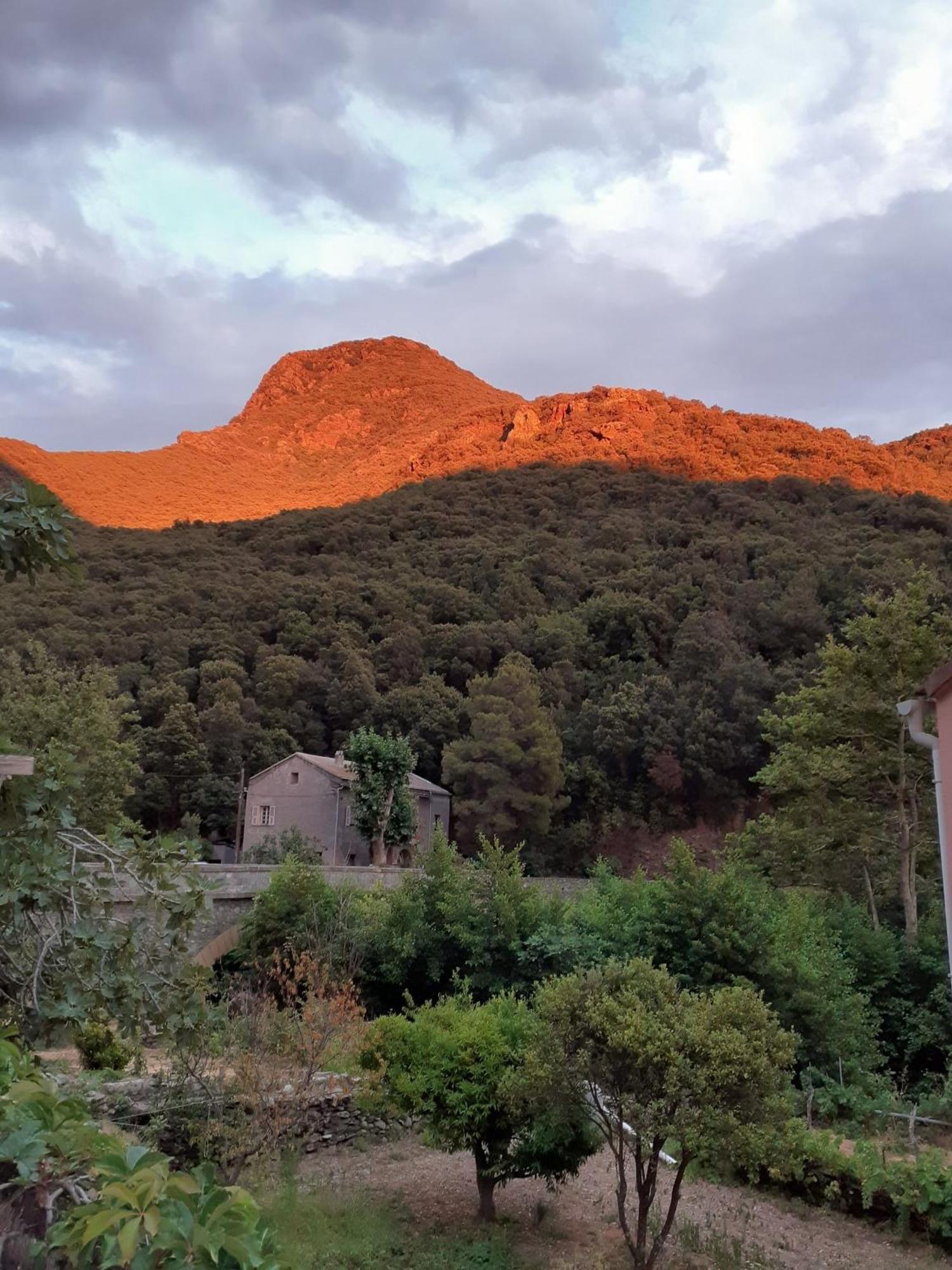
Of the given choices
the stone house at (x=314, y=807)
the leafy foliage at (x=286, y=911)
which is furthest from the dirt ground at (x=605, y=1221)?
the stone house at (x=314, y=807)

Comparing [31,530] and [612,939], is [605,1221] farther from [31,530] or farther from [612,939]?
[31,530]

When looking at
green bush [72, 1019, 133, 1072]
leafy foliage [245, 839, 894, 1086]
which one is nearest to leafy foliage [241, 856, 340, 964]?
leafy foliage [245, 839, 894, 1086]

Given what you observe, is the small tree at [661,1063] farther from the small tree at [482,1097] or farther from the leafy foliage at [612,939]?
the leafy foliage at [612,939]

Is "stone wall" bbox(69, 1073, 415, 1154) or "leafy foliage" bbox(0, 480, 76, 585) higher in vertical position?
"leafy foliage" bbox(0, 480, 76, 585)

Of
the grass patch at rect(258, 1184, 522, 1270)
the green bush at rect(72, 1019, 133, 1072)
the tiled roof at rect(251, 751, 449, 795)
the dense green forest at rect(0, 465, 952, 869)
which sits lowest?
the grass patch at rect(258, 1184, 522, 1270)

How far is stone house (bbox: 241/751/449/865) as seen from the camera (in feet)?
128

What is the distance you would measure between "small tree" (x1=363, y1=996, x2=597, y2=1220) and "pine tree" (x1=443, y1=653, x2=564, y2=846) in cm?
3103

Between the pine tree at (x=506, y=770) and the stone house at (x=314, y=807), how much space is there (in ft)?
7.87

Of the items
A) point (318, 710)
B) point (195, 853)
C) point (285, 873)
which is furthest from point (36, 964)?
point (318, 710)

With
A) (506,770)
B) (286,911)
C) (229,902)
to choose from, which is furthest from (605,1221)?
(506,770)

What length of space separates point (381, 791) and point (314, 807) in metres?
5.12

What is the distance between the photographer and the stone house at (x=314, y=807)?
39.0 metres

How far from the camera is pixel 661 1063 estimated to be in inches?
328

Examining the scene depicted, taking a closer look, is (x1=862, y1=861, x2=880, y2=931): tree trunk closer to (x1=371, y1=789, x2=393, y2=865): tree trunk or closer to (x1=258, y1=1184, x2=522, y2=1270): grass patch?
(x1=258, y1=1184, x2=522, y2=1270): grass patch
